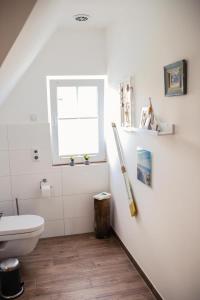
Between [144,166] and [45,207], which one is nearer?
[144,166]

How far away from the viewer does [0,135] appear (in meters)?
2.95

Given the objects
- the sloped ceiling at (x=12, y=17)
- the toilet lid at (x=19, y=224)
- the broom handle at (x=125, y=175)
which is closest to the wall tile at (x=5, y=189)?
the toilet lid at (x=19, y=224)

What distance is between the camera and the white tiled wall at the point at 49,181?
3010mm

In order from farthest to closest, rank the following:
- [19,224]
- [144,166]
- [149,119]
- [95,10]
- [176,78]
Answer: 1. [19,224]
2. [95,10]
3. [144,166]
4. [149,119]
5. [176,78]

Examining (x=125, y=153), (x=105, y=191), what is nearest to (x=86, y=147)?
(x=105, y=191)

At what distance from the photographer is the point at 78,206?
3.28 meters

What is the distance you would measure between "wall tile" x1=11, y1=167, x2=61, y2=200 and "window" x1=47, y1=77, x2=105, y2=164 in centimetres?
20

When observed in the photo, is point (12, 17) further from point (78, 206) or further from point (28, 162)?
point (78, 206)

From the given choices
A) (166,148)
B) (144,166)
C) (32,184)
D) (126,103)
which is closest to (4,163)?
(32,184)

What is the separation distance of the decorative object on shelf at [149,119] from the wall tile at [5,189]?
70.7 inches

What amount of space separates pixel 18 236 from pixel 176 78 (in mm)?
1945

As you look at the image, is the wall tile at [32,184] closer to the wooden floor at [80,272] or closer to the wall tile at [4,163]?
the wall tile at [4,163]

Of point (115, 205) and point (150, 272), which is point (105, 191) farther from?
point (150, 272)

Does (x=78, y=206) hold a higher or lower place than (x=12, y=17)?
lower
